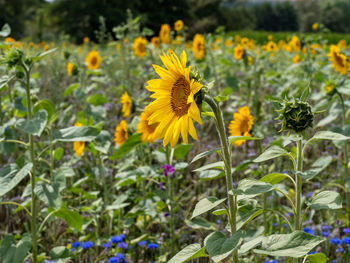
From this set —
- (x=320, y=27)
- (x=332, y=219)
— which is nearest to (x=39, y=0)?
(x=320, y=27)

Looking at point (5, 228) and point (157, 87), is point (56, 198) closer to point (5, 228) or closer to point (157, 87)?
point (157, 87)

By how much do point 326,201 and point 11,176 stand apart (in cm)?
117

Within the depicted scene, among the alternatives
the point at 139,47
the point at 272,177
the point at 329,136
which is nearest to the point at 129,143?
the point at 272,177

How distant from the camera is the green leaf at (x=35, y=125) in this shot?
5.08 feet

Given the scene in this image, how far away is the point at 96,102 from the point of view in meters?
2.70

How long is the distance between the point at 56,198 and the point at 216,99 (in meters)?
0.81

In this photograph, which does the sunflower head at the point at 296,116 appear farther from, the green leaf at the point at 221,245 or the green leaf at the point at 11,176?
the green leaf at the point at 11,176

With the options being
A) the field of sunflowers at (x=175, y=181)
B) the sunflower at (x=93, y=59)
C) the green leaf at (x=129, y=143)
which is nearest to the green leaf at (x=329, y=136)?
the field of sunflowers at (x=175, y=181)

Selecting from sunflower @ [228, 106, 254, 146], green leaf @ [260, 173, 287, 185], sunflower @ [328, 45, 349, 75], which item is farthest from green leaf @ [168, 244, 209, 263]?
sunflower @ [328, 45, 349, 75]

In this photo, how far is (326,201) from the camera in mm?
1245

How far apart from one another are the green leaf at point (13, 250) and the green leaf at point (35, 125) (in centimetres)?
47

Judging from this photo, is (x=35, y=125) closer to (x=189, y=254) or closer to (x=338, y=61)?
(x=189, y=254)

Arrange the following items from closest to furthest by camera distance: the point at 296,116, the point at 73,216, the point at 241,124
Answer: the point at 296,116 < the point at 73,216 < the point at 241,124

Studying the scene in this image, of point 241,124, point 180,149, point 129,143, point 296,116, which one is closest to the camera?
point 296,116
